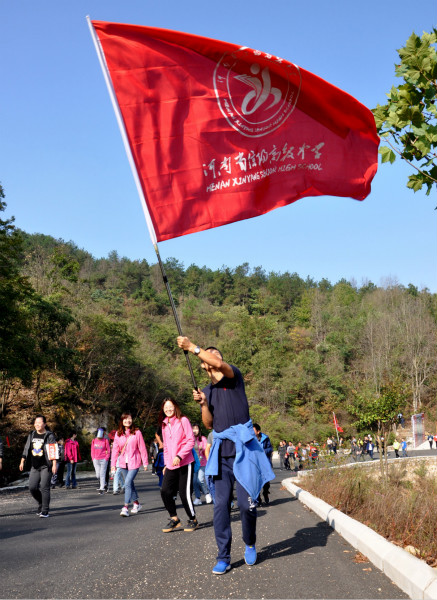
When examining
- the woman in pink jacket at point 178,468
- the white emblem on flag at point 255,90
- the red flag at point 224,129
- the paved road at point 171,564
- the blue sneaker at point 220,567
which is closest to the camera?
the paved road at point 171,564

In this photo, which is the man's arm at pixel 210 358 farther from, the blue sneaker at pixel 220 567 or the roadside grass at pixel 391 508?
the roadside grass at pixel 391 508

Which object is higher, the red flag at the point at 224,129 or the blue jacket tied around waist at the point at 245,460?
the red flag at the point at 224,129

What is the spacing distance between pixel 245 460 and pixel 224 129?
11.9 ft

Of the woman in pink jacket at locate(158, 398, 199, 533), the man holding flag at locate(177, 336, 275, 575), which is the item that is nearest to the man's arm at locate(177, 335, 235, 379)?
the man holding flag at locate(177, 336, 275, 575)

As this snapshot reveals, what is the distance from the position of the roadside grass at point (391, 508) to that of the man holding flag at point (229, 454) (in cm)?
166

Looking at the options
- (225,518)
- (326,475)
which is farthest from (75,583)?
(326,475)

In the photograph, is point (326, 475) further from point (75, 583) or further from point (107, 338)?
point (107, 338)

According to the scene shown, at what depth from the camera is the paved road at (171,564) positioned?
4738mm

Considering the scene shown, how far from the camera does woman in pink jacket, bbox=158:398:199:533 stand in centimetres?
831

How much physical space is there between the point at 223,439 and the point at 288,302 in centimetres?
12218

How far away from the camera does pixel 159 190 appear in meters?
6.64

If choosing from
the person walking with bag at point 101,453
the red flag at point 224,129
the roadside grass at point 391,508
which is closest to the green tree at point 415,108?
the red flag at point 224,129

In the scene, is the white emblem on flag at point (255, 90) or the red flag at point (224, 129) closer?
the red flag at point (224, 129)

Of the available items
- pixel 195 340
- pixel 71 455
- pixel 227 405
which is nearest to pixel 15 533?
pixel 227 405
